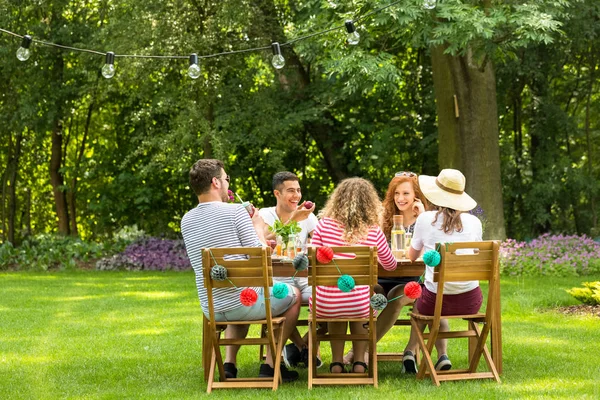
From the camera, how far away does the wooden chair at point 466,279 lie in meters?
6.13

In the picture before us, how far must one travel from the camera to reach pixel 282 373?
22.1ft

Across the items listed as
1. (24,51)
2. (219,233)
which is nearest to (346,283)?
(219,233)

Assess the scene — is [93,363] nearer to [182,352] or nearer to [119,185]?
[182,352]

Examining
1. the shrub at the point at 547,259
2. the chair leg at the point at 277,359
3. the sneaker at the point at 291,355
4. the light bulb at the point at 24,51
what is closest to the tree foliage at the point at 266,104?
the shrub at the point at 547,259

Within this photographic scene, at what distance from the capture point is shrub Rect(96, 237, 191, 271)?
18812 millimetres

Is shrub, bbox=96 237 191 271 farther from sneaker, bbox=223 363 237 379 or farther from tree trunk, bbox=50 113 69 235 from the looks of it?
sneaker, bbox=223 363 237 379

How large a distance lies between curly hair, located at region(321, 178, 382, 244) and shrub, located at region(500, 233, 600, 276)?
30.6ft

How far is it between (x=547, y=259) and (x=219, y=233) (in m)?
10.4

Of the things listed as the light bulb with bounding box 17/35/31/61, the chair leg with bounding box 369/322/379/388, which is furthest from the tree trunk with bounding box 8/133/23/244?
the chair leg with bounding box 369/322/379/388

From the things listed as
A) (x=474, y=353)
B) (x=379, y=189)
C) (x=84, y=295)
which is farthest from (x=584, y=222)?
(x=474, y=353)

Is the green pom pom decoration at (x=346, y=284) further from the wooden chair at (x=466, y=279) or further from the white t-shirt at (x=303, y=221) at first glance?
the white t-shirt at (x=303, y=221)

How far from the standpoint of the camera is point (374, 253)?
6082 mm

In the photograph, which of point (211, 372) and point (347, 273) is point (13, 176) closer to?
point (211, 372)

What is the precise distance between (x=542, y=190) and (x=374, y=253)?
1394 centimetres
